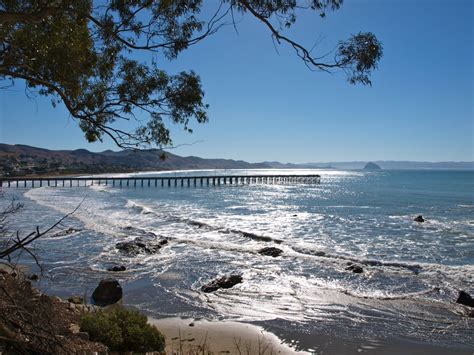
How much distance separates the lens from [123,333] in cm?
616

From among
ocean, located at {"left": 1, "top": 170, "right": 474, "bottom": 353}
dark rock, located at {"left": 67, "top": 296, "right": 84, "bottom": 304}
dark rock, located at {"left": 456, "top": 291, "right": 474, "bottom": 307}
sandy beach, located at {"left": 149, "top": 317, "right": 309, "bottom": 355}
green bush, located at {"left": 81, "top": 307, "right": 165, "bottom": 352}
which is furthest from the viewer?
dark rock, located at {"left": 456, "top": 291, "right": 474, "bottom": 307}

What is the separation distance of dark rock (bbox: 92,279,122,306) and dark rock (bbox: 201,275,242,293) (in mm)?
2264

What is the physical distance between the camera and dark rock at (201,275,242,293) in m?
10.6

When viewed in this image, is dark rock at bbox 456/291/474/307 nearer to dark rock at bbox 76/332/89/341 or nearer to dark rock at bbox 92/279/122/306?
dark rock at bbox 92/279/122/306

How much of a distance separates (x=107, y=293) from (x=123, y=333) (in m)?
3.42

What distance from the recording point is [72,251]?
15523 millimetres

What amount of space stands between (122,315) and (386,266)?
10.1 m

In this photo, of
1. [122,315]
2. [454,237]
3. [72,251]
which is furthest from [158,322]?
[454,237]

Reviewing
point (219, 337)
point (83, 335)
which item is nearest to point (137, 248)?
point (219, 337)

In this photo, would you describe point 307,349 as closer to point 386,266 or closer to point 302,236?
point 386,266

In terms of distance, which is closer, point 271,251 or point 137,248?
point 271,251

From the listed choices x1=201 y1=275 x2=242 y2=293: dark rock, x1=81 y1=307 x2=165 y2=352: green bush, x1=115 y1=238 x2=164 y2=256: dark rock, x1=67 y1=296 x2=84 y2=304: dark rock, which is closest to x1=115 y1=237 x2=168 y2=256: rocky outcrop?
x1=115 y1=238 x2=164 y2=256: dark rock

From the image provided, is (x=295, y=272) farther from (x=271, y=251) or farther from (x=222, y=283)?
(x=222, y=283)

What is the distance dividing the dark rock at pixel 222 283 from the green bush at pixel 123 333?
167 inches
